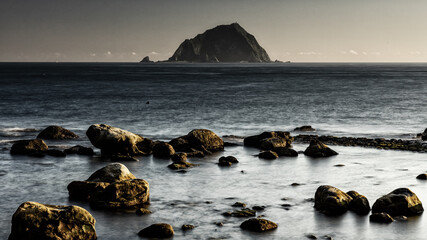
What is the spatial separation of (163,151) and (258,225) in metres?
18.3

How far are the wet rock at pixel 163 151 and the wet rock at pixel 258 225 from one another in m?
17.6

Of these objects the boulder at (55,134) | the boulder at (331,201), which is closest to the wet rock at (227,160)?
the boulder at (331,201)

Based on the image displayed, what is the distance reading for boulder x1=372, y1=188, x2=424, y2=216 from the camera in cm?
2392

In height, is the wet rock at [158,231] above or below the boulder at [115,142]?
below

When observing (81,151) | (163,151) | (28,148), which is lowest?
(81,151)

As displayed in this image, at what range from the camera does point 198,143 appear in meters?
41.5

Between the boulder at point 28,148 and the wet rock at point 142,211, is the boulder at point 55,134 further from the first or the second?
the wet rock at point 142,211

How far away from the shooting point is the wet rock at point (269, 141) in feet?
138

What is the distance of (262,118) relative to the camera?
225 feet

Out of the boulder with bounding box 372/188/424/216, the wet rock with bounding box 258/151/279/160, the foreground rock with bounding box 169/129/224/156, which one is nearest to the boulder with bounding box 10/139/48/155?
the foreground rock with bounding box 169/129/224/156

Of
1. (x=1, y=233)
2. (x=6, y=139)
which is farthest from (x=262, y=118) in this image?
(x=1, y=233)

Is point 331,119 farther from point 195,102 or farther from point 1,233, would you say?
point 1,233

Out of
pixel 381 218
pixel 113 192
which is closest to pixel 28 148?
pixel 113 192

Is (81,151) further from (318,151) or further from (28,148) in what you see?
(318,151)
